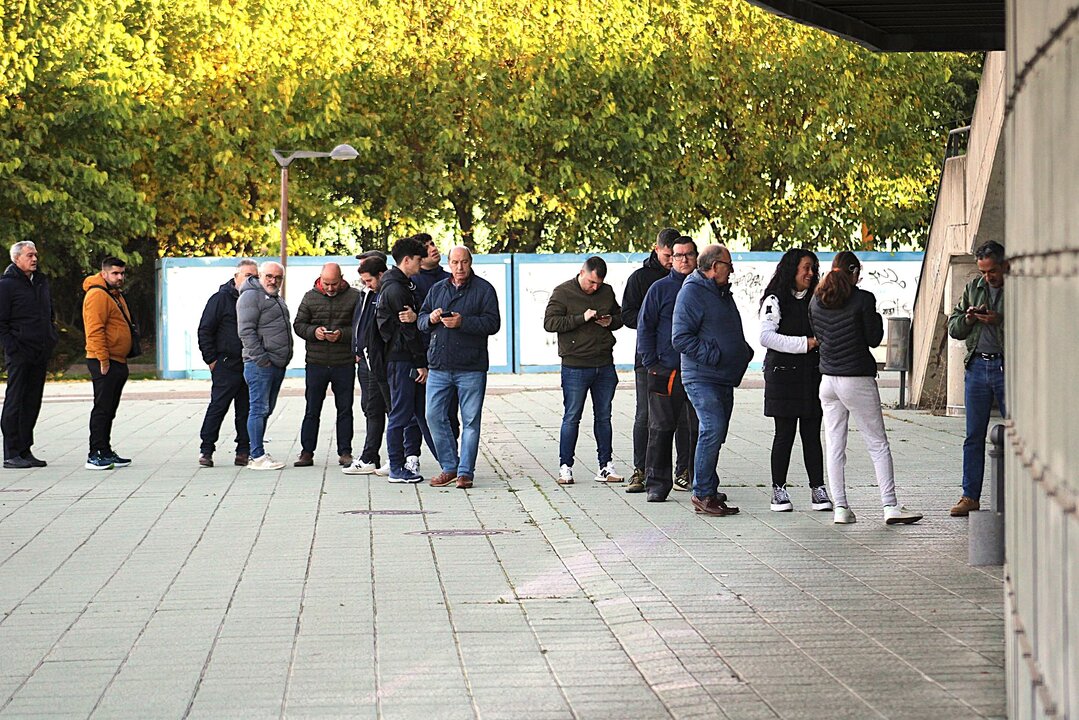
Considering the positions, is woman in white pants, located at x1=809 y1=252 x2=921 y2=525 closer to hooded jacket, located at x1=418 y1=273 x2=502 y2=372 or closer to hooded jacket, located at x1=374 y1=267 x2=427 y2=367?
hooded jacket, located at x1=418 y1=273 x2=502 y2=372

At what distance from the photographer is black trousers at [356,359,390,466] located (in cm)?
1373

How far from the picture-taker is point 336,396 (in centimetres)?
1474

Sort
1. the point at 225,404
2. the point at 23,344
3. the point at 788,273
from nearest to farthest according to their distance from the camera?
the point at 788,273 → the point at 23,344 → the point at 225,404

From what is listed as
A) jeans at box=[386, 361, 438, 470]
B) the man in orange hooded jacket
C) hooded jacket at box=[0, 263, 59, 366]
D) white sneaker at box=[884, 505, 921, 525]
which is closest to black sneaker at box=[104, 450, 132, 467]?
the man in orange hooded jacket

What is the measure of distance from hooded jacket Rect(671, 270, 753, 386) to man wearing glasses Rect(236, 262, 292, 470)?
4.44 metres

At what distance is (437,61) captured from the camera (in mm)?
37812

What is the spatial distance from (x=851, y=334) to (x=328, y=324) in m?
5.51

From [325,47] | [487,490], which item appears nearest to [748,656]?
[487,490]

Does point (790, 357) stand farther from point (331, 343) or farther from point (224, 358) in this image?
point (224, 358)

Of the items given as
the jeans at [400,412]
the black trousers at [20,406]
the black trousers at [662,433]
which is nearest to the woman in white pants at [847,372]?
the black trousers at [662,433]

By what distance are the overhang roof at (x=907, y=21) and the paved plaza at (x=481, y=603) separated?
122 inches

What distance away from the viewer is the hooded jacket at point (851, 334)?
1039cm

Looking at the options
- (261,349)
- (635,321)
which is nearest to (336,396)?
(261,349)

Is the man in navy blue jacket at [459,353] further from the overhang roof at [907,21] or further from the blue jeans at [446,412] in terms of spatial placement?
the overhang roof at [907,21]
